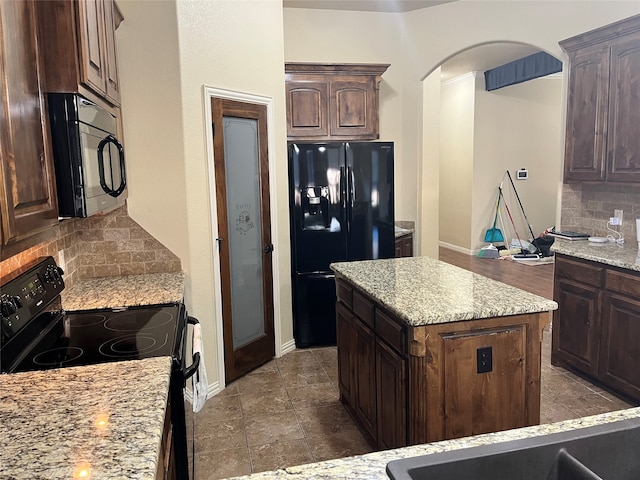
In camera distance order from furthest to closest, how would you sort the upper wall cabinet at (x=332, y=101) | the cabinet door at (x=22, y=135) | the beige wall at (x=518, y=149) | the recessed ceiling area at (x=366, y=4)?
the beige wall at (x=518, y=149)
the recessed ceiling area at (x=366, y=4)
the upper wall cabinet at (x=332, y=101)
the cabinet door at (x=22, y=135)

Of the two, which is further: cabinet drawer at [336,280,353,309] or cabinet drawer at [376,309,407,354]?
cabinet drawer at [336,280,353,309]

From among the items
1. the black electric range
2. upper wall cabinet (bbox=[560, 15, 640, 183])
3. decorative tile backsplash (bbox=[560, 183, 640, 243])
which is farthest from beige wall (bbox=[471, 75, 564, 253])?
the black electric range

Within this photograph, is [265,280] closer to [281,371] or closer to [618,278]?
[281,371]

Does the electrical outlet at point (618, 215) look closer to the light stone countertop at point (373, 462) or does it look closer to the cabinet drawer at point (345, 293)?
the cabinet drawer at point (345, 293)

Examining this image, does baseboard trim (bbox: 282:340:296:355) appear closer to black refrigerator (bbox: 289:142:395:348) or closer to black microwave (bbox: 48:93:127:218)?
black refrigerator (bbox: 289:142:395:348)

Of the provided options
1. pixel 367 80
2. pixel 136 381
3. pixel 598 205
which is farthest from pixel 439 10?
pixel 136 381

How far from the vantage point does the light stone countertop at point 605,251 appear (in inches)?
124

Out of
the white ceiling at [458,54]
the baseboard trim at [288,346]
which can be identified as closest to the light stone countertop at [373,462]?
the baseboard trim at [288,346]

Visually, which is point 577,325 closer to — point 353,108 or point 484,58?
point 353,108

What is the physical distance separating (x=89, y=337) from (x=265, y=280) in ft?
6.63

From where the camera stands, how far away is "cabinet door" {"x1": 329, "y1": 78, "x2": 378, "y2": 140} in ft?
15.7

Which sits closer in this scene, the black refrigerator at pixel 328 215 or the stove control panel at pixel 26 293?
the stove control panel at pixel 26 293

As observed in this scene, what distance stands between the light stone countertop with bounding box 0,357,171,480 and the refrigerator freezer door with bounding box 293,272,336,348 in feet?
8.72

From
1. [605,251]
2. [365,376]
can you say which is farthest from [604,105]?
[365,376]
